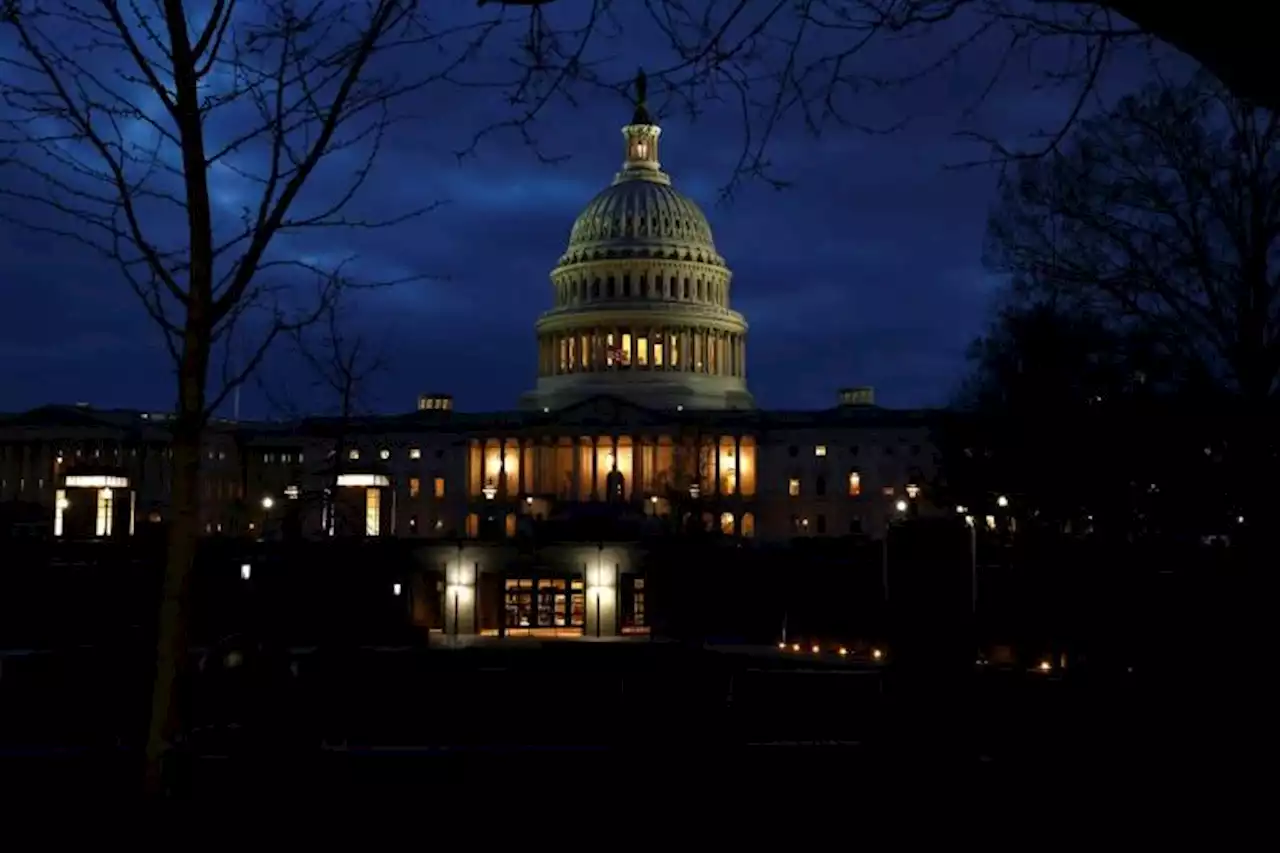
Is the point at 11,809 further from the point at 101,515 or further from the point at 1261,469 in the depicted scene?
the point at 101,515

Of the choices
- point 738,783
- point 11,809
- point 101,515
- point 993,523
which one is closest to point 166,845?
point 11,809

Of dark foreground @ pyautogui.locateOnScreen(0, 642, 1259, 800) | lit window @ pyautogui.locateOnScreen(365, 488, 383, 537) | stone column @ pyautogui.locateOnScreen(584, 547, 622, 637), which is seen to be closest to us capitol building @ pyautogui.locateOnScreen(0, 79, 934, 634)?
lit window @ pyautogui.locateOnScreen(365, 488, 383, 537)

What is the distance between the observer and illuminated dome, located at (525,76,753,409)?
146 metres

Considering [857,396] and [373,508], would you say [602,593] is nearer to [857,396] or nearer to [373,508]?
[373,508]

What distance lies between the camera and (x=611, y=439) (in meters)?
130

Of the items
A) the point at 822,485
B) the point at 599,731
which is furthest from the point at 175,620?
the point at 822,485

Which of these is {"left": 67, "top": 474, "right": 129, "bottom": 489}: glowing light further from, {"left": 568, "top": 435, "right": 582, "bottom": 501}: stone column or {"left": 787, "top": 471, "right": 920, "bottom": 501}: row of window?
{"left": 787, "top": 471, "right": 920, "bottom": 501}: row of window

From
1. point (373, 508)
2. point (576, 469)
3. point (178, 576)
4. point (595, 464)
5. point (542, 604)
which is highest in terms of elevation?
point (595, 464)

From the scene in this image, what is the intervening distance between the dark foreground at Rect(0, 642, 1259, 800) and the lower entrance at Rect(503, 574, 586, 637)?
125 ft

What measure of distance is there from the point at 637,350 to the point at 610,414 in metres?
19.0

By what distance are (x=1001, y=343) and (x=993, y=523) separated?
3014 centimetres

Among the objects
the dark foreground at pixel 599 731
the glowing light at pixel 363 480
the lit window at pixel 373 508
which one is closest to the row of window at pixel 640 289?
the lit window at pixel 373 508

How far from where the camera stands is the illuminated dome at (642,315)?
480 feet

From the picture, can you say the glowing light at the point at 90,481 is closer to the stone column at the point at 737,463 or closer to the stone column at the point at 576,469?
the stone column at the point at 576,469
